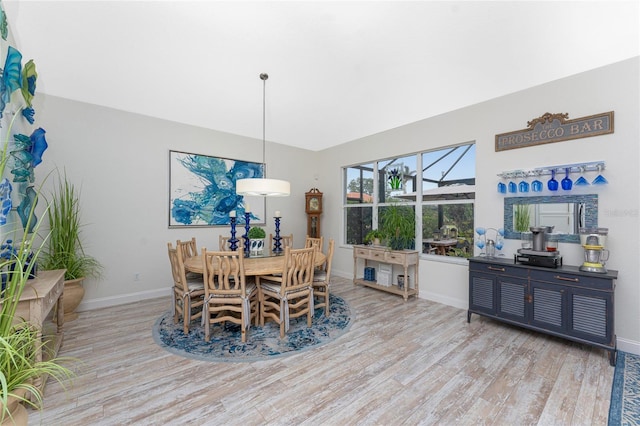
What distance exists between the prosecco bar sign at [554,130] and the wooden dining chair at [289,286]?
111 inches

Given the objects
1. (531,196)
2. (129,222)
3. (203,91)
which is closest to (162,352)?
(129,222)

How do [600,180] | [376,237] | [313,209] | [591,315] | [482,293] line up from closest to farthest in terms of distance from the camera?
[591,315], [600,180], [482,293], [376,237], [313,209]

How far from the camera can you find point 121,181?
3879mm

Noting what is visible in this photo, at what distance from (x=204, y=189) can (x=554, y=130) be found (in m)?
4.91

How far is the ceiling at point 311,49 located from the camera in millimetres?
2348

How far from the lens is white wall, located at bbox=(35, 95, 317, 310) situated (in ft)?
11.6

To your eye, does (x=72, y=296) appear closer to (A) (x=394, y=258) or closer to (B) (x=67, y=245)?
(B) (x=67, y=245)

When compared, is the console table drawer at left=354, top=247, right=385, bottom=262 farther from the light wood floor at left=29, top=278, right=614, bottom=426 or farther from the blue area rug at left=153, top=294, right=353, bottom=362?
the light wood floor at left=29, top=278, right=614, bottom=426

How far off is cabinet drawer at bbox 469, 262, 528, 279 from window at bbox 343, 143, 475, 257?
61 centimetres

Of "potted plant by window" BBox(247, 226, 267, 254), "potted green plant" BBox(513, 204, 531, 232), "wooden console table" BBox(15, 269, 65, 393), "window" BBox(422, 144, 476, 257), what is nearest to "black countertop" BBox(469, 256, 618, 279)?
"potted green plant" BBox(513, 204, 531, 232)

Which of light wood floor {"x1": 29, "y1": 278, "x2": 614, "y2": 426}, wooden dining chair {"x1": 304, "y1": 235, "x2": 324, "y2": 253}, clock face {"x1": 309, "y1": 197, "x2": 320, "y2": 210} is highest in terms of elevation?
clock face {"x1": 309, "y1": 197, "x2": 320, "y2": 210}

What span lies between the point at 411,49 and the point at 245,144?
10.8ft

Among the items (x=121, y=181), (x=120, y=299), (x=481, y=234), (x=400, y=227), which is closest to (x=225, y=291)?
(x=120, y=299)

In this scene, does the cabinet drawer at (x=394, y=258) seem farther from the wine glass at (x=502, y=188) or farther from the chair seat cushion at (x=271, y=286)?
the chair seat cushion at (x=271, y=286)
